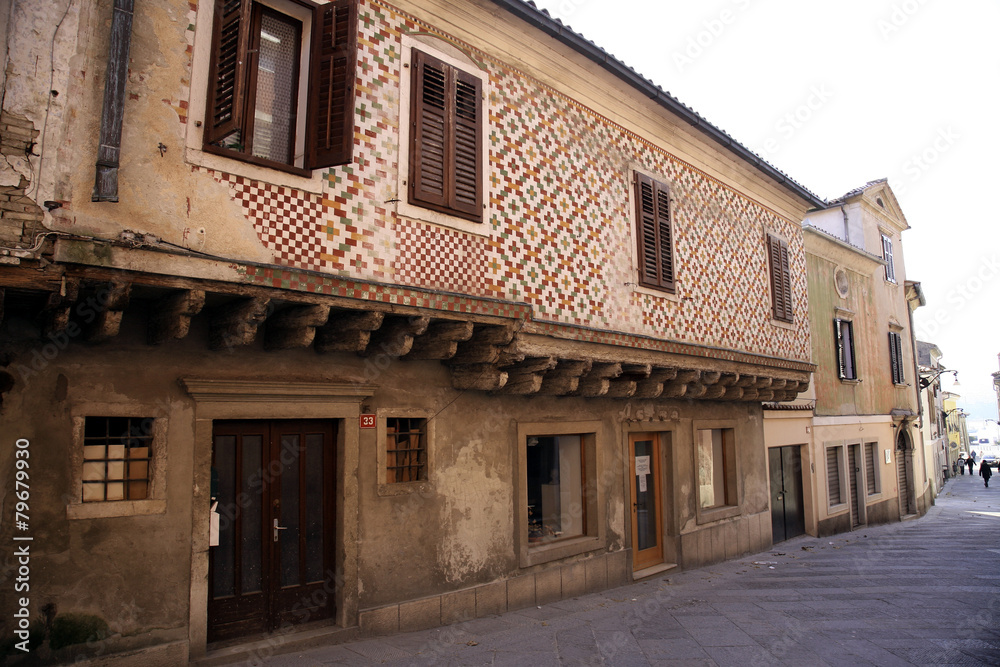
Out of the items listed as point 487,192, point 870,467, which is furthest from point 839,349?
point 487,192

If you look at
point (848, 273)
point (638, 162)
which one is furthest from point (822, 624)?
point (848, 273)

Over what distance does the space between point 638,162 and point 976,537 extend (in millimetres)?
14619

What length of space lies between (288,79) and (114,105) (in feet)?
5.66

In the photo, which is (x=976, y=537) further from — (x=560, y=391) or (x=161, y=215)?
(x=161, y=215)

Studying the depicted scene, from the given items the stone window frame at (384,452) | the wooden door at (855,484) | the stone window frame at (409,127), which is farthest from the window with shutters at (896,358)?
the stone window frame at (384,452)

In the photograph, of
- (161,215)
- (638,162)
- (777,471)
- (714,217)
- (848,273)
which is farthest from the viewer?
(848,273)

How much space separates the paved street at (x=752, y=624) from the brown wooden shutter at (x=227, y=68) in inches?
184

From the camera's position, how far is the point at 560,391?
8.94 meters

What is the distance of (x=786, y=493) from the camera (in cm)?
1580

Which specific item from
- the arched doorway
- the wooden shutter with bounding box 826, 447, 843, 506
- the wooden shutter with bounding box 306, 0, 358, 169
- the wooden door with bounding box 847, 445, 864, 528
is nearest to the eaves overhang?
the wooden shutter with bounding box 306, 0, 358, 169

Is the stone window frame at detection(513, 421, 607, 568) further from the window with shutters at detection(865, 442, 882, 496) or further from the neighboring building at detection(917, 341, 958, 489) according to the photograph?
the neighboring building at detection(917, 341, 958, 489)

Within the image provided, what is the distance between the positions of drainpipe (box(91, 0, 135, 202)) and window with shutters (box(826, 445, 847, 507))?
17.7m

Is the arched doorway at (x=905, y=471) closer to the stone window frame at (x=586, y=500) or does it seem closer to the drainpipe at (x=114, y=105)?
the stone window frame at (x=586, y=500)

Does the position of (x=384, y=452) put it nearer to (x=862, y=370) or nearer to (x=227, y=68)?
(x=227, y=68)
